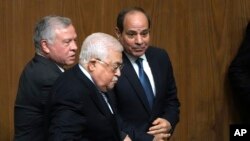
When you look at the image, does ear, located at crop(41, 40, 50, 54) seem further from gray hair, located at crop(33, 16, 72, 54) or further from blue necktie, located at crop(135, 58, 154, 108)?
blue necktie, located at crop(135, 58, 154, 108)

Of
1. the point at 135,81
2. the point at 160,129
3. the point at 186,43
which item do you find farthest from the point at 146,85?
the point at 186,43

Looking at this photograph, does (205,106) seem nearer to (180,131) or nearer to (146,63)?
(180,131)

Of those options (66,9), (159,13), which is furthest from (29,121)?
(159,13)

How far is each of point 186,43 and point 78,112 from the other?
190cm

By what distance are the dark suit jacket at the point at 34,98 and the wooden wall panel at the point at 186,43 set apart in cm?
102

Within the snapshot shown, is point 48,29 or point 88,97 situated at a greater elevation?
point 48,29

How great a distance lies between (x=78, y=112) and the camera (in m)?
2.12

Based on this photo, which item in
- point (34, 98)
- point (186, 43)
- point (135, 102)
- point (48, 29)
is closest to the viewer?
point (34, 98)

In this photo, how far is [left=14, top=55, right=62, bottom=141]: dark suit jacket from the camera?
247 cm

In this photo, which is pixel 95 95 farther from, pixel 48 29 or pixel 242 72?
pixel 242 72

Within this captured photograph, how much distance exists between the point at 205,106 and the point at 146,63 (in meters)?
1.20

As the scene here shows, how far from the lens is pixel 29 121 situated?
8.23ft

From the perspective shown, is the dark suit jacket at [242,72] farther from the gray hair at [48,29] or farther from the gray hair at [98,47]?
the gray hair at [98,47]

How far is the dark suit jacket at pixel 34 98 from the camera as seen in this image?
2.47 m
